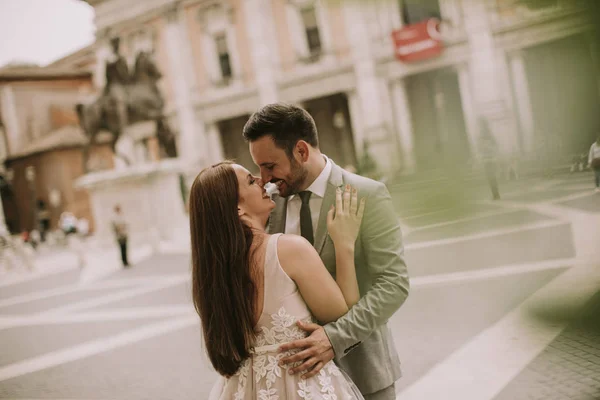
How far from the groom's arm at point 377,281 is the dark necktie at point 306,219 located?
167 millimetres

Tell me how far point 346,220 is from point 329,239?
0.38 ft

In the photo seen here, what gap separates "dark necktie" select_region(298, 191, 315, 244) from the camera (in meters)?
1.42

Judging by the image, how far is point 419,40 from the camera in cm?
59

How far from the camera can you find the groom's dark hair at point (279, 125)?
133 cm

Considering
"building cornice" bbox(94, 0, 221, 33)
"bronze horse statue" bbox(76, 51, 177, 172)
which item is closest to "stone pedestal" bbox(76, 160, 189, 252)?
"bronze horse statue" bbox(76, 51, 177, 172)

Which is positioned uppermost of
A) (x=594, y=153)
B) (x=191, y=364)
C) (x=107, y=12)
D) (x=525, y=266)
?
(x=107, y=12)

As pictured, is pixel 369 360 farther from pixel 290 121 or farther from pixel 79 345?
pixel 79 345

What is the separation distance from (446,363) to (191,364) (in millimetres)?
1633

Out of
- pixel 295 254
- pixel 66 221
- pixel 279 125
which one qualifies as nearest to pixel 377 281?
pixel 295 254

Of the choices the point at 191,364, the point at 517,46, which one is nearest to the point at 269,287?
the point at 517,46

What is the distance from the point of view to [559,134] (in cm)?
45

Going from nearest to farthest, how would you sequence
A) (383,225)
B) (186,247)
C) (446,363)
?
(383,225) < (446,363) < (186,247)

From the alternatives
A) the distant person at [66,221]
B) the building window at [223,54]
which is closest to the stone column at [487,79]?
the building window at [223,54]

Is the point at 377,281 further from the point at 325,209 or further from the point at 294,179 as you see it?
the point at 294,179
